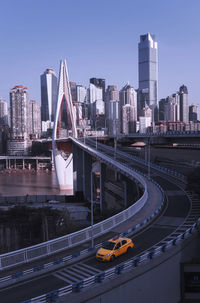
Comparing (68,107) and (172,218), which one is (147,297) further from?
(68,107)

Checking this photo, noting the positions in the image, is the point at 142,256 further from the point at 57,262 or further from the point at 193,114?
the point at 193,114

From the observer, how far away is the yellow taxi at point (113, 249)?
1091 centimetres

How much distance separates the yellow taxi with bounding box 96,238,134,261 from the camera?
1091 centimetres

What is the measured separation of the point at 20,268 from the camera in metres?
10.7

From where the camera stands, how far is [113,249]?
1109 centimetres

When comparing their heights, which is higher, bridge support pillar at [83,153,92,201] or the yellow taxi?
the yellow taxi

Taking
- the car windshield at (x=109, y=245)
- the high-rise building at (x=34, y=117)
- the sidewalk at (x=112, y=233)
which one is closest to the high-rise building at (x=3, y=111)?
the high-rise building at (x=34, y=117)

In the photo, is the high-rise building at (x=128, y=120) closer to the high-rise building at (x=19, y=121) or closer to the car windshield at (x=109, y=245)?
the high-rise building at (x=19, y=121)

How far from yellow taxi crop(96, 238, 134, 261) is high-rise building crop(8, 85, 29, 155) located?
11349cm

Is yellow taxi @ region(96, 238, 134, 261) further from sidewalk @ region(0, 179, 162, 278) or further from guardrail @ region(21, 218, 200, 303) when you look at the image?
sidewalk @ region(0, 179, 162, 278)

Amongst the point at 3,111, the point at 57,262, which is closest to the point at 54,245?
the point at 57,262

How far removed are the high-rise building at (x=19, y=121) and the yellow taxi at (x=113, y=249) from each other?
A: 372ft

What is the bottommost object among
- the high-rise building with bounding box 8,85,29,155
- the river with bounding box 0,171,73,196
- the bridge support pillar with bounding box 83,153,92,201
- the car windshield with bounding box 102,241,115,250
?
the river with bounding box 0,171,73,196

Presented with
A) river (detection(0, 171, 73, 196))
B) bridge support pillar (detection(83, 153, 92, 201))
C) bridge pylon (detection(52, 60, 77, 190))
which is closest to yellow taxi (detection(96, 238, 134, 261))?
bridge support pillar (detection(83, 153, 92, 201))
